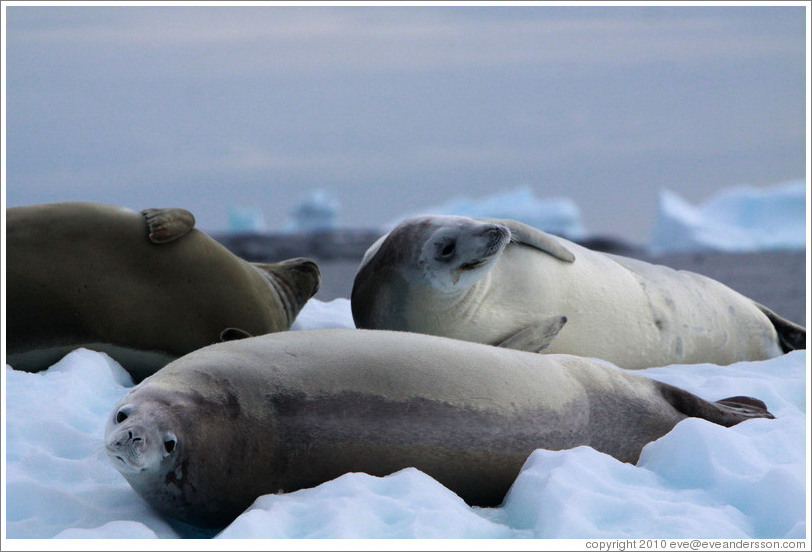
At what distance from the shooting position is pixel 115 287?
388cm

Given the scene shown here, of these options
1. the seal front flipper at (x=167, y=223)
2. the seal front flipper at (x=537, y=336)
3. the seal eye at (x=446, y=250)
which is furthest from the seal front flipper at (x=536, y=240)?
the seal front flipper at (x=167, y=223)

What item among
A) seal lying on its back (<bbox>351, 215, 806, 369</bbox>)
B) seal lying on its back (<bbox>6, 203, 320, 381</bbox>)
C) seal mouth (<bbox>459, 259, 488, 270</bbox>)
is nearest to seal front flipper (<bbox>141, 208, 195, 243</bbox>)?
seal lying on its back (<bbox>6, 203, 320, 381</bbox>)

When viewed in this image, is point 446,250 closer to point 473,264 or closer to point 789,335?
point 473,264

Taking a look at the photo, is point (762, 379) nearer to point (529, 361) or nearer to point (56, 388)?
point (529, 361)

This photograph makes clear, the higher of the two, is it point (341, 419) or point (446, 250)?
point (341, 419)

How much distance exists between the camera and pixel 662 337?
4457 millimetres

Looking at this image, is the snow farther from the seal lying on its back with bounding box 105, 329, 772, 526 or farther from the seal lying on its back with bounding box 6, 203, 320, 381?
the seal lying on its back with bounding box 6, 203, 320, 381

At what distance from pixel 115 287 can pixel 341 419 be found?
6.33 feet

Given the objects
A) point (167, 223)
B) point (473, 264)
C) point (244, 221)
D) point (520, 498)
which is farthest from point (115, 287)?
point (244, 221)

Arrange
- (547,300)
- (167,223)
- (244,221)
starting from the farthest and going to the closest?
(244,221) < (547,300) < (167,223)

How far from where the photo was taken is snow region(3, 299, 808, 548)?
2.10 metres

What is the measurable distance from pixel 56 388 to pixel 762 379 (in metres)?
2.60

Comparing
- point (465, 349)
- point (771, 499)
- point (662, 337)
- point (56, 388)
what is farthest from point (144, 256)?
point (771, 499)

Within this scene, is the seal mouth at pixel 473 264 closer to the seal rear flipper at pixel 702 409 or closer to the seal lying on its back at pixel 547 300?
the seal lying on its back at pixel 547 300
